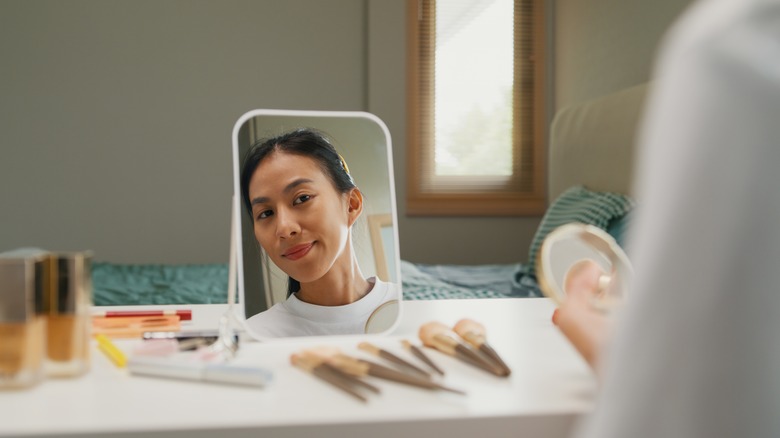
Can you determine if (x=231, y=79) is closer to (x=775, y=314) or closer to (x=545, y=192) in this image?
(x=545, y=192)

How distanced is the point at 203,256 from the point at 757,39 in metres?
3.41

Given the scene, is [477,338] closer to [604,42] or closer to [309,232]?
[309,232]

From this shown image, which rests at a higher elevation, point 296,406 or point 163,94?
point 163,94

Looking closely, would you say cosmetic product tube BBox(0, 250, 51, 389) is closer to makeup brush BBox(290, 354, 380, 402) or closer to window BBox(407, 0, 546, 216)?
makeup brush BBox(290, 354, 380, 402)

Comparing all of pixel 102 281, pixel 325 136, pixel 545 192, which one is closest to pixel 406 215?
pixel 545 192

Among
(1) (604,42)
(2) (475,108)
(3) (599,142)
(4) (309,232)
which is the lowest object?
(4) (309,232)

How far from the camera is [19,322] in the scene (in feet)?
1.75

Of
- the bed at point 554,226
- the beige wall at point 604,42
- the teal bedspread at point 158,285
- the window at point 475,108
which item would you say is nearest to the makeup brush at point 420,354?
the bed at point 554,226

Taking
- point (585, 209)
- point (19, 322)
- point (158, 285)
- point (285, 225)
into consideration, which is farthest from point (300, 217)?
point (158, 285)

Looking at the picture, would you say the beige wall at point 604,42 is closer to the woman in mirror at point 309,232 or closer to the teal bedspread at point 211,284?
the teal bedspread at point 211,284

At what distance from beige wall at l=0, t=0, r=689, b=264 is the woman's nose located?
8.96 feet

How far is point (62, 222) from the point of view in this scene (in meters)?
3.43

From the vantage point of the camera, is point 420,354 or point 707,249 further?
point 420,354

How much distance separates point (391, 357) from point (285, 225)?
222 millimetres
